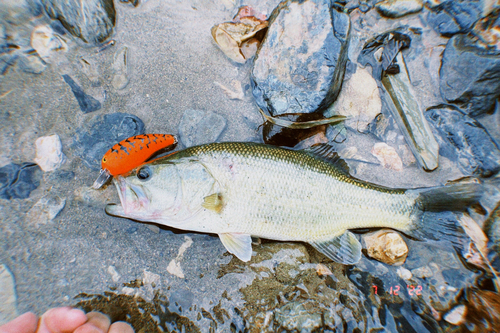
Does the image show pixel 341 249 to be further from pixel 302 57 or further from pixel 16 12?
pixel 16 12

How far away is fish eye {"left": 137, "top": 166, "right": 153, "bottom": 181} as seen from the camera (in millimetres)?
2582

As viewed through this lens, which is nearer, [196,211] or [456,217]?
[196,211]

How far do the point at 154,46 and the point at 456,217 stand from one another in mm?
4053

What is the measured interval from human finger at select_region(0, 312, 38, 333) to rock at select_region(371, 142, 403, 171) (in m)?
3.98

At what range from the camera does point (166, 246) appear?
2920mm

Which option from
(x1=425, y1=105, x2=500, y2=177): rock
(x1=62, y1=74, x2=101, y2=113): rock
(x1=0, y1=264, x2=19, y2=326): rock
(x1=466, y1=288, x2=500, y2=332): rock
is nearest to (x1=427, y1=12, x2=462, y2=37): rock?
(x1=425, y1=105, x2=500, y2=177): rock

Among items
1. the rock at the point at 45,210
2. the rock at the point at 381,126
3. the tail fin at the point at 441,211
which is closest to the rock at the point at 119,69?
the rock at the point at 45,210

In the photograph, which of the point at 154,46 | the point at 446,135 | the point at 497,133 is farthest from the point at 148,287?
the point at 497,133

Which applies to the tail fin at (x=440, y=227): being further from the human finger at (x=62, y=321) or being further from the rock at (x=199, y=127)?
the human finger at (x=62, y=321)

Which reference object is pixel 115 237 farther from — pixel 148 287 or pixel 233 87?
pixel 233 87

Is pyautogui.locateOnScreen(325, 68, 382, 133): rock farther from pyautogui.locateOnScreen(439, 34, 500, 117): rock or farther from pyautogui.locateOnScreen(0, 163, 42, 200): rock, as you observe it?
pyautogui.locateOnScreen(0, 163, 42, 200): rock

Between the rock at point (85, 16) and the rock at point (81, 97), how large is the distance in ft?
1.66

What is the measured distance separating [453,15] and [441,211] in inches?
92.1

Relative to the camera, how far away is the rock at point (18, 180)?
9.07 ft
